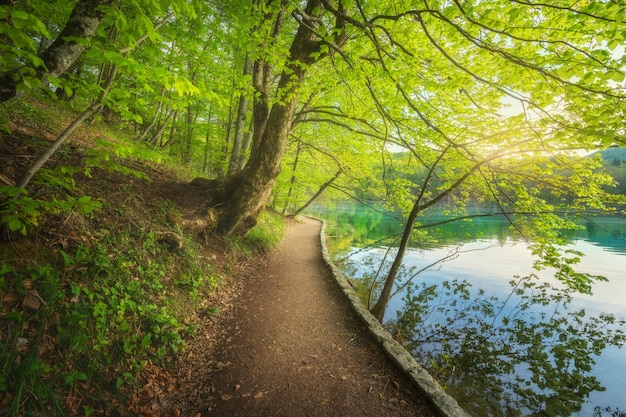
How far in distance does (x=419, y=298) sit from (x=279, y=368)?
6190 millimetres

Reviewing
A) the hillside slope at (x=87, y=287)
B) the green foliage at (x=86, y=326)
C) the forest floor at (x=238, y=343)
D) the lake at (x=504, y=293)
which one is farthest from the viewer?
the lake at (x=504, y=293)

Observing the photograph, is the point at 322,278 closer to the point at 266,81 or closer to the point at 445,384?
the point at 445,384

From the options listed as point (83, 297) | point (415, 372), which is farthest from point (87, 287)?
point (415, 372)

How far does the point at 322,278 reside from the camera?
7.83 meters

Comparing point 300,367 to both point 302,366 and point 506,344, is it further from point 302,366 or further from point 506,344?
point 506,344

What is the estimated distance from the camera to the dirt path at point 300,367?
10.3 ft

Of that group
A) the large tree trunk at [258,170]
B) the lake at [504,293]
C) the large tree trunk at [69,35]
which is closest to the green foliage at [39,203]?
the large tree trunk at [69,35]

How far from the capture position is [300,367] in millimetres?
3832

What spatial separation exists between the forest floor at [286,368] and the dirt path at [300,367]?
12 mm

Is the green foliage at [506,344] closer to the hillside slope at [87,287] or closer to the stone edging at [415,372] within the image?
the stone edging at [415,372]

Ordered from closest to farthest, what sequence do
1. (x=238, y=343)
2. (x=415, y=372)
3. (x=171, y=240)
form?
(x=415, y=372) < (x=238, y=343) < (x=171, y=240)

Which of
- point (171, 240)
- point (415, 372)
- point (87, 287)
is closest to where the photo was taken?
point (87, 287)

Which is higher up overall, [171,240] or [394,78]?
[394,78]

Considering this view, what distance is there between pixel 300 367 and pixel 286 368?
212mm
